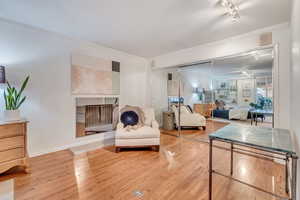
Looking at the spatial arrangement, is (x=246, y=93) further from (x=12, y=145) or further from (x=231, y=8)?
(x=12, y=145)

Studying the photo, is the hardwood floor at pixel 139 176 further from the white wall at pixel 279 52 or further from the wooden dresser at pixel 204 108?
the wooden dresser at pixel 204 108

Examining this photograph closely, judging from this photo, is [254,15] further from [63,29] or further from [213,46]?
[63,29]

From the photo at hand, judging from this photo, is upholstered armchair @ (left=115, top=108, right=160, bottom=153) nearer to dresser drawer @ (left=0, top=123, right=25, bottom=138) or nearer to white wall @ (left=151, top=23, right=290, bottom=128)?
dresser drawer @ (left=0, top=123, right=25, bottom=138)

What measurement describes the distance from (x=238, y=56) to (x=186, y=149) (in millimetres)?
2385

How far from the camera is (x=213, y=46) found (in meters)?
3.35

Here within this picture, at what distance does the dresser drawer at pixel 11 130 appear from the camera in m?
1.93

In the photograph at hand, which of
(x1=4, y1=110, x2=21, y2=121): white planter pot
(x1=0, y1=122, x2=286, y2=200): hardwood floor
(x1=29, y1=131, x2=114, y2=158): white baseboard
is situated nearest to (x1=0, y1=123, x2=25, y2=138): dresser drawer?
(x1=4, y1=110, x2=21, y2=121): white planter pot

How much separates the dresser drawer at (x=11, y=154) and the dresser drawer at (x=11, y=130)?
23 centimetres

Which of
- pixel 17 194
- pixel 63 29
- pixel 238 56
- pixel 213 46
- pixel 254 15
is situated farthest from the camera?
pixel 213 46

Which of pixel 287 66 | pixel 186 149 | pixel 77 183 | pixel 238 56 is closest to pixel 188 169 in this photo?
pixel 186 149

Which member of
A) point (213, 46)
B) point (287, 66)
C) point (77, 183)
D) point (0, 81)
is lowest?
point (77, 183)

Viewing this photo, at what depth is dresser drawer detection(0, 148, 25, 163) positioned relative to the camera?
1.93 m

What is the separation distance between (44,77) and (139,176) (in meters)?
2.65

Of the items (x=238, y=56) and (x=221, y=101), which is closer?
(x=238, y=56)
